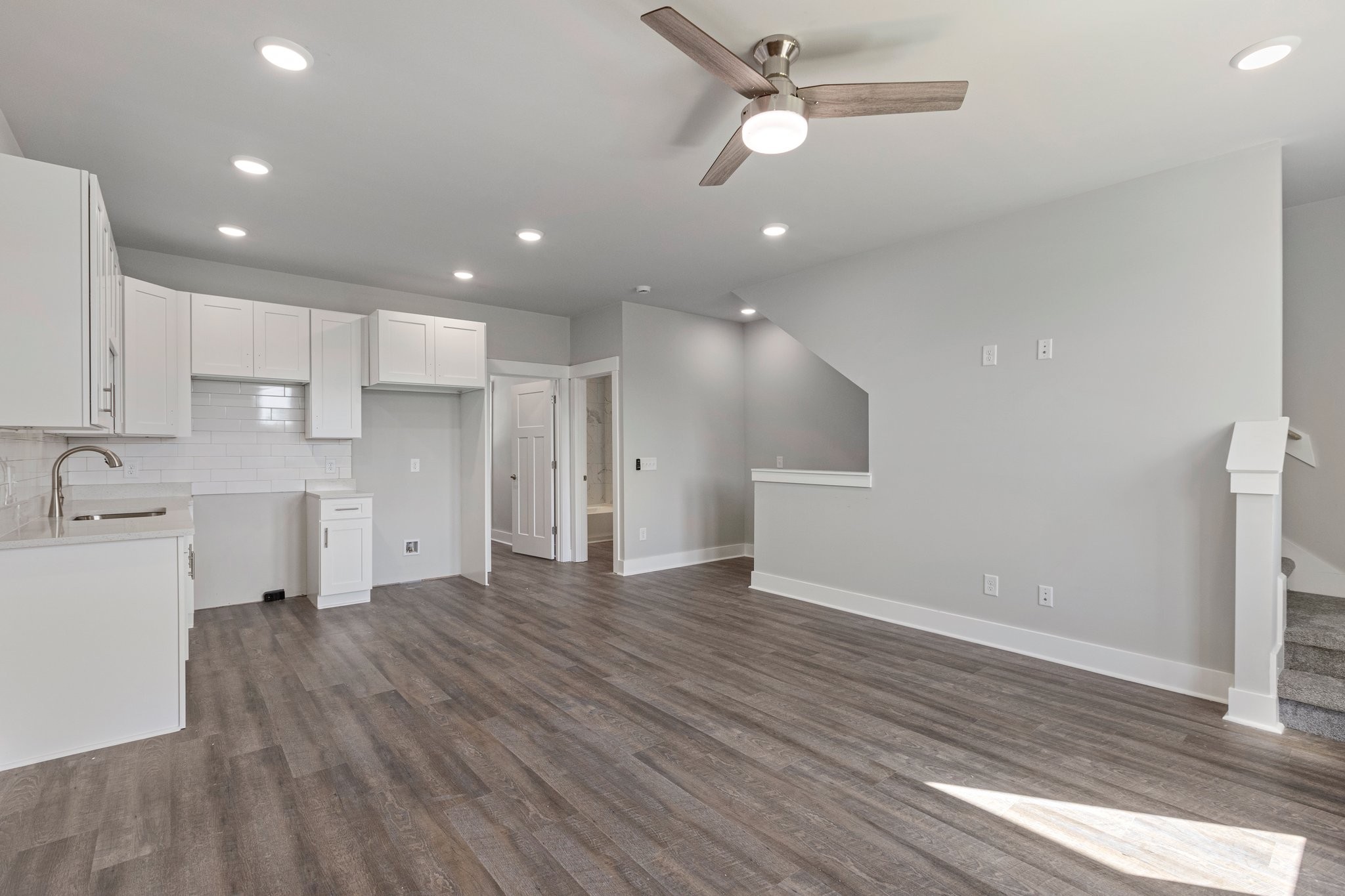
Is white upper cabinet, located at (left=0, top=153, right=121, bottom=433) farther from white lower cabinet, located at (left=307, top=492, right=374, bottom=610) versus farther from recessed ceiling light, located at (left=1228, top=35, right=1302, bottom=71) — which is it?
recessed ceiling light, located at (left=1228, top=35, right=1302, bottom=71)

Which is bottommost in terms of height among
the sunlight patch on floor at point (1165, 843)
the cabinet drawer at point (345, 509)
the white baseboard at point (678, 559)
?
the sunlight patch on floor at point (1165, 843)

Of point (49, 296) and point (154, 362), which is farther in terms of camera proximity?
point (154, 362)

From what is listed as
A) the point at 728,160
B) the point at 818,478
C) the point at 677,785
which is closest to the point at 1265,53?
the point at 728,160

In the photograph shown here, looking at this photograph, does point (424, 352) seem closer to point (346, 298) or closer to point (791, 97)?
point (346, 298)

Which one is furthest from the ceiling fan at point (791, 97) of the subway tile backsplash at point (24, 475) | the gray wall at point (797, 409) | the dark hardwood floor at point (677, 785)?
the gray wall at point (797, 409)

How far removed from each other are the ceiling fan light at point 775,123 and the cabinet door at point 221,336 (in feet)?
13.6

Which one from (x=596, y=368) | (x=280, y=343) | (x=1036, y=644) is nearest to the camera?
(x=1036, y=644)

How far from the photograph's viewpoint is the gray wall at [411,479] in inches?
217

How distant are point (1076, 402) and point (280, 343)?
17.9 ft

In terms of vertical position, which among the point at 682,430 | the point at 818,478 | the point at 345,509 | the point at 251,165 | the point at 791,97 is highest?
the point at 251,165

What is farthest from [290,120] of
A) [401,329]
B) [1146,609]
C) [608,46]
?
[1146,609]

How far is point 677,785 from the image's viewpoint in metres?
2.29

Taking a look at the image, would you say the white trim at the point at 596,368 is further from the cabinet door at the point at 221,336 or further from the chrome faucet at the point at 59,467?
the chrome faucet at the point at 59,467

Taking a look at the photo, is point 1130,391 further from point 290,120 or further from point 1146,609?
point 290,120
